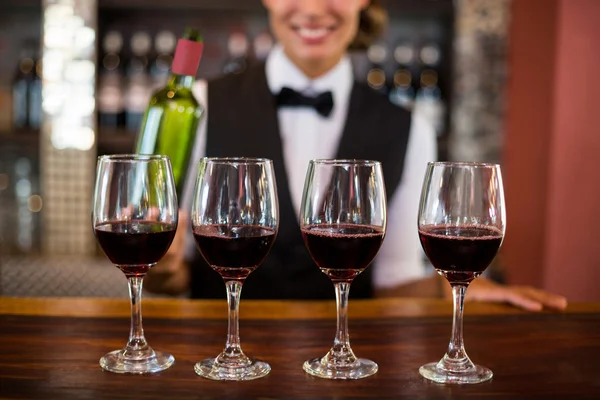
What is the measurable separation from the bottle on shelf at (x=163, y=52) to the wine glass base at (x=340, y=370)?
2.59 metres

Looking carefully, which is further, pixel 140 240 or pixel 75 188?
pixel 75 188

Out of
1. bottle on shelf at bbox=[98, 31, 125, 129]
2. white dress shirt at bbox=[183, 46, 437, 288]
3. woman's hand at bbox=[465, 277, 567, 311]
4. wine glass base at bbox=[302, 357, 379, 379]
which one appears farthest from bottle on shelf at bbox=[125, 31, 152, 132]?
wine glass base at bbox=[302, 357, 379, 379]

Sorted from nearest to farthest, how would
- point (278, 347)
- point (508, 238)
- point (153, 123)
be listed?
point (278, 347) < point (153, 123) < point (508, 238)

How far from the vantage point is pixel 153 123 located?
1.43 meters

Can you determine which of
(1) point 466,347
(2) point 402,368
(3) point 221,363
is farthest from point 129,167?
(1) point 466,347

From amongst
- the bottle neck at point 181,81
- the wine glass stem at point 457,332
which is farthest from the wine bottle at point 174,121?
the wine glass stem at point 457,332

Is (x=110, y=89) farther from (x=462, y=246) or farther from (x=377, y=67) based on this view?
(x=462, y=246)

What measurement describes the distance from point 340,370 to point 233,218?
0.73 ft

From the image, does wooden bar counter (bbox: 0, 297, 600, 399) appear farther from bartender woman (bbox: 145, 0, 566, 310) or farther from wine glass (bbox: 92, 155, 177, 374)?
bartender woman (bbox: 145, 0, 566, 310)

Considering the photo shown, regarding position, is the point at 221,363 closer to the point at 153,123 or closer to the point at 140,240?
the point at 140,240

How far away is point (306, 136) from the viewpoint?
7.31 ft

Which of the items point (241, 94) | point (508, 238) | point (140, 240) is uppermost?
point (241, 94)

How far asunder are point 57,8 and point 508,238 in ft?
7.33

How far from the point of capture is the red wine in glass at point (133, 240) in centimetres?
84
